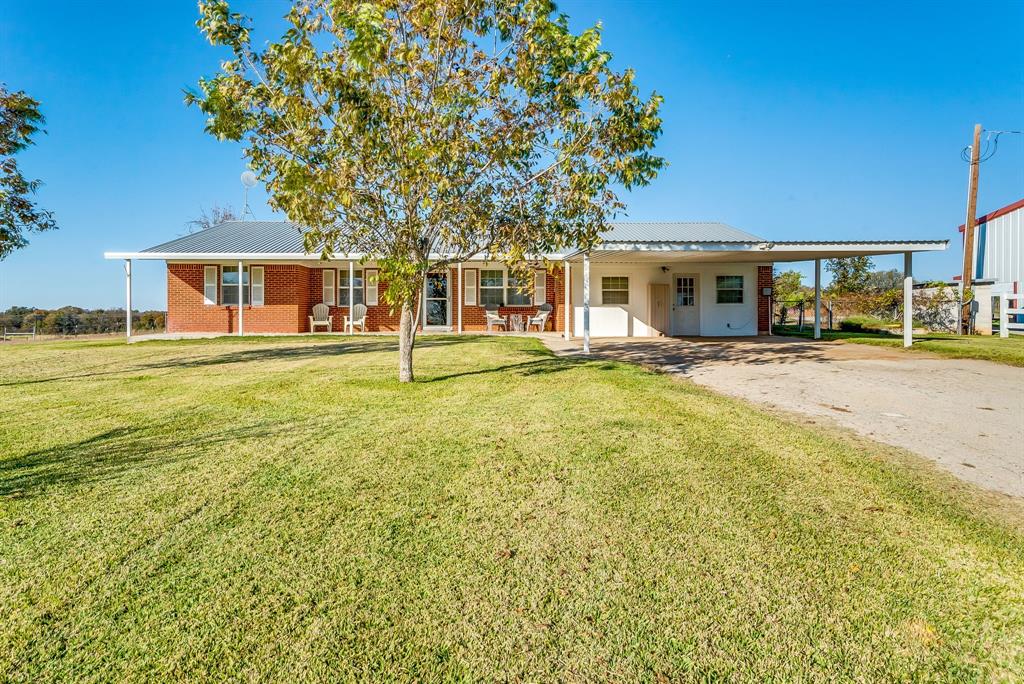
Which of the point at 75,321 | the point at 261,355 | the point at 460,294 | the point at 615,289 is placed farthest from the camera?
the point at 75,321

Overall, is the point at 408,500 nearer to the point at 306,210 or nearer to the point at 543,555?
the point at 543,555

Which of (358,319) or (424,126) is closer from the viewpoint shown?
(424,126)

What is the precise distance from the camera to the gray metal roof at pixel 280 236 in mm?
17047

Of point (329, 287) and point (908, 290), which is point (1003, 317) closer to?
point (908, 290)

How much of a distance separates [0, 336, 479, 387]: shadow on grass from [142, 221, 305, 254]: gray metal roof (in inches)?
179

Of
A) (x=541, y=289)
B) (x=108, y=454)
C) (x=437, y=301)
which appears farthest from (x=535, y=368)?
(x=437, y=301)

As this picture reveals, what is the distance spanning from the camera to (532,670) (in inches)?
70.6

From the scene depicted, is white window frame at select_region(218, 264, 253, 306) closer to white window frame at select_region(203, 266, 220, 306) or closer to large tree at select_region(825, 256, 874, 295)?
white window frame at select_region(203, 266, 220, 306)

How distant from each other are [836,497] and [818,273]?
15211mm

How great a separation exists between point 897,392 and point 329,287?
17.1m

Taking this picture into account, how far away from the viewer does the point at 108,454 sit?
13.1 ft

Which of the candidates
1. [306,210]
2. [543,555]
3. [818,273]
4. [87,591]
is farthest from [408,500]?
[818,273]

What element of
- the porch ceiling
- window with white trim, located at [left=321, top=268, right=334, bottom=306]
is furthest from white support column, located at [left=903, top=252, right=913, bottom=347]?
window with white trim, located at [left=321, top=268, right=334, bottom=306]

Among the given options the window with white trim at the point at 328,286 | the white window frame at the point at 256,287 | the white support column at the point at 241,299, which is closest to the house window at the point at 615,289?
the window with white trim at the point at 328,286
